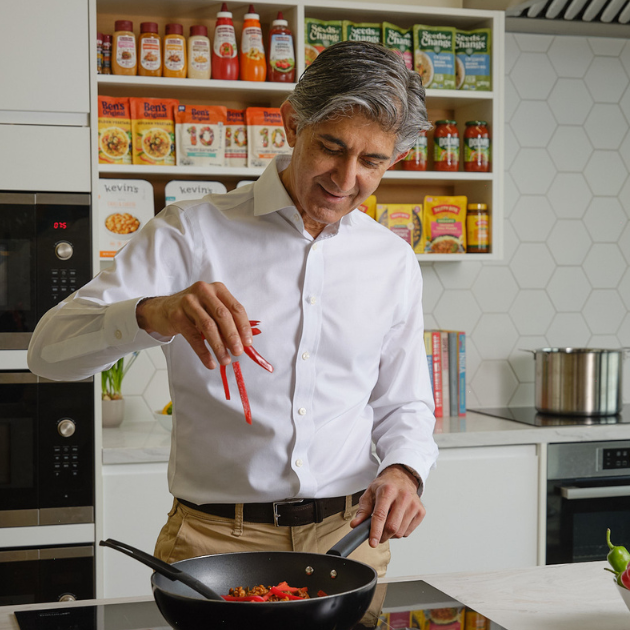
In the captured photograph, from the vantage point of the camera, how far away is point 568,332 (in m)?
3.23

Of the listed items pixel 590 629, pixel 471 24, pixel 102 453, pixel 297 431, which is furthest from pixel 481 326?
pixel 590 629

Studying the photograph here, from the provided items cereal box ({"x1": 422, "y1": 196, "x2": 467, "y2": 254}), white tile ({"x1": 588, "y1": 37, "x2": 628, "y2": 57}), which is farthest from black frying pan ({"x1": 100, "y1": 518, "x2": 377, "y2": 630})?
white tile ({"x1": 588, "y1": 37, "x2": 628, "y2": 57})

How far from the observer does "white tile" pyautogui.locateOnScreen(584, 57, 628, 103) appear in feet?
10.6

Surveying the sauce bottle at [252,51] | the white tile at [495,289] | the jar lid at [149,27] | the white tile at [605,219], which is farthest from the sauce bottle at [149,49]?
the white tile at [605,219]

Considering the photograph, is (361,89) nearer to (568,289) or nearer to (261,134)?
(261,134)

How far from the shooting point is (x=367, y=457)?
1.51 m

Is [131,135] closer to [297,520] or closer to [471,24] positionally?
[471,24]

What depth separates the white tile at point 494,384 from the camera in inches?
123

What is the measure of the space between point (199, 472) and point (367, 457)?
32 cm

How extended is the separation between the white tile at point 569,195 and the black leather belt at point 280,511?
85.2 inches

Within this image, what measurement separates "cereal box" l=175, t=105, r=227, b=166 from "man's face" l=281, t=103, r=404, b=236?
1222 millimetres

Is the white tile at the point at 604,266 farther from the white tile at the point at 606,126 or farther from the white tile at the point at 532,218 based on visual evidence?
the white tile at the point at 606,126

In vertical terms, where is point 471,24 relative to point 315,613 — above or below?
above

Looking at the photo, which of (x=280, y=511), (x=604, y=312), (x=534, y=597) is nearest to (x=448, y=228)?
(x=604, y=312)
